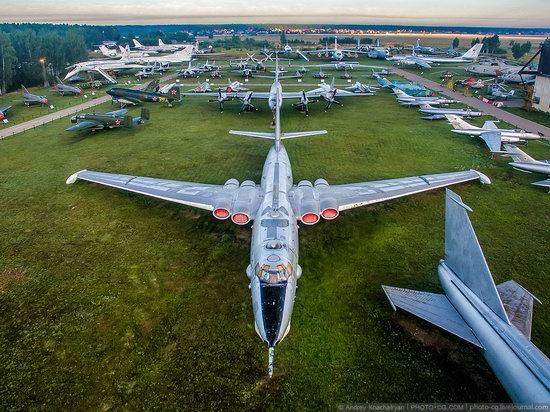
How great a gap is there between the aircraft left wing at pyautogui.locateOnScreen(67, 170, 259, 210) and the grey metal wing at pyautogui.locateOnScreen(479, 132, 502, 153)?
2153 cm

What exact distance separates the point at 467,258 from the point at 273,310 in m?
6.24

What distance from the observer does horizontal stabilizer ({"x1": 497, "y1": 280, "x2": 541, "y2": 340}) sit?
9383 millimetres

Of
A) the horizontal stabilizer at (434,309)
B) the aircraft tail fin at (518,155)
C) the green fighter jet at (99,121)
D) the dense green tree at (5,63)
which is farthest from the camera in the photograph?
the dense green tree at (5,63)

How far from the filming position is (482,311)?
9.33 metres

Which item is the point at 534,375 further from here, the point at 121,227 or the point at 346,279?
the point at 121,227

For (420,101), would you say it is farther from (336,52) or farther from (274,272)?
(336,52)

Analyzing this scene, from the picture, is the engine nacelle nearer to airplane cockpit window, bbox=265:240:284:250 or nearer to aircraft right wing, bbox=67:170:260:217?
aircraft right wing, bbox=67:170:260:217

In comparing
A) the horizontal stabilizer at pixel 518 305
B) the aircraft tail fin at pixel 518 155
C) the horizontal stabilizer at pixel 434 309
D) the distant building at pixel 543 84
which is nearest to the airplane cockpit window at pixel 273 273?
the horizontal stabilizer at pixel 434 309

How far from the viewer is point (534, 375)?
7.31 metres

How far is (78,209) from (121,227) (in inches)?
153

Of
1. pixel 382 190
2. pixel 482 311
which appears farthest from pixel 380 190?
pixel 482 311

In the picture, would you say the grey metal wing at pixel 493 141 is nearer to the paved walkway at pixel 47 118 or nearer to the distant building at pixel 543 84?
the distant building at pixel 543 84

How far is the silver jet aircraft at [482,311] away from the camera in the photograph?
754 cm

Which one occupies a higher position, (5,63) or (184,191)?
(5,63)
